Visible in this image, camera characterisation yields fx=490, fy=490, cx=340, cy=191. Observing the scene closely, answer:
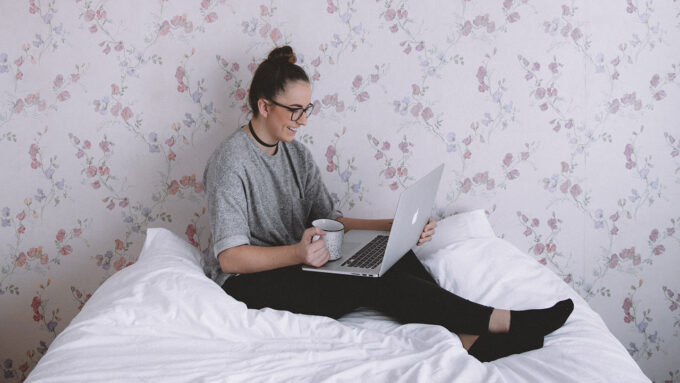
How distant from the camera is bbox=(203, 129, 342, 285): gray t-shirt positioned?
1.39 metres

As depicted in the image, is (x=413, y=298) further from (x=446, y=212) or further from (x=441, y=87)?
(x=441, y=87)

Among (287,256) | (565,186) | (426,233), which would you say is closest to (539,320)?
(426,233)

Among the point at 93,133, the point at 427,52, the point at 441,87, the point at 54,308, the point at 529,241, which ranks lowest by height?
the point at 54,308

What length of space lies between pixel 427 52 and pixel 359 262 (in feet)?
2.85

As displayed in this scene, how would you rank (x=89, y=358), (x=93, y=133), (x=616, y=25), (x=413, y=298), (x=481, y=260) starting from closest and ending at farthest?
1. (x=89, y=358)
2. (x=413, y=298)
3. (x=481, y=260)
4. (x=616, y=25)
5. (x=93, y=133)

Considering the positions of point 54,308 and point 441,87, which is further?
point 54,308

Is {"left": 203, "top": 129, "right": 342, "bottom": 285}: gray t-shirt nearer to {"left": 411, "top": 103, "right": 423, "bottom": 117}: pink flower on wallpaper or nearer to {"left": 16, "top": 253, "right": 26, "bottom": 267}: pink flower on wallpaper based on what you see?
{"left": 411, "top": 103, "right": 423, "bottom": 117}: pink flower on wallpaper

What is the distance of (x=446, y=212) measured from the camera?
1.92 m

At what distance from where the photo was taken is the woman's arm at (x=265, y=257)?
1.30 m

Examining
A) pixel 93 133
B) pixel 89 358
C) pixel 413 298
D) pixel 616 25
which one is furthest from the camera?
pixel 93 133

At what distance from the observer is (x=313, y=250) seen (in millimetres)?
1284

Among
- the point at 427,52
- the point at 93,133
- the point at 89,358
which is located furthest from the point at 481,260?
the point at 93,133

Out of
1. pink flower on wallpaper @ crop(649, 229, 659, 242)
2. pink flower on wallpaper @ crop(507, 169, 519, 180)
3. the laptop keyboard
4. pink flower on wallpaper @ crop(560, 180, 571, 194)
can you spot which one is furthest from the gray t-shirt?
pink flower on wallpaper @ crop(649, 229, 659, 242)

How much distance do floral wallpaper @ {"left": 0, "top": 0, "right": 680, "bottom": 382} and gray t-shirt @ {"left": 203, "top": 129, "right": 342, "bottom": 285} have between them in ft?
0.66
